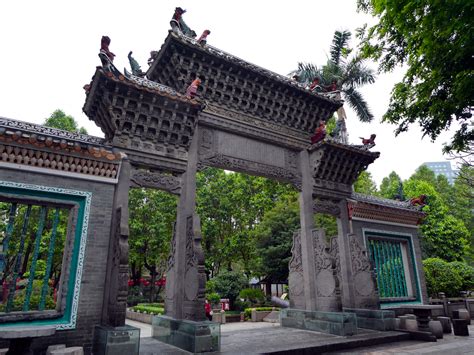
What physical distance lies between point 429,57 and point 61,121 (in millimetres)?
24277

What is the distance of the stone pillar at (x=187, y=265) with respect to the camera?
7.41 m

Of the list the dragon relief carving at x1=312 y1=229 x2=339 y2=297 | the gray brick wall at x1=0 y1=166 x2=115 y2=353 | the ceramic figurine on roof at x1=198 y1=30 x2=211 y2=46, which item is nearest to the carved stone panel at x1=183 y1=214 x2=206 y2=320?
the gray brick wall at x1=0 y1=166 x2=115 y2=353

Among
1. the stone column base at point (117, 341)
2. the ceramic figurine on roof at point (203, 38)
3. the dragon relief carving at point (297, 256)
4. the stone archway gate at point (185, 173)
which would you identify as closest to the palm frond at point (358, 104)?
the stone archway gate at point (185, 173)

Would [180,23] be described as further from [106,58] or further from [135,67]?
[106,58]

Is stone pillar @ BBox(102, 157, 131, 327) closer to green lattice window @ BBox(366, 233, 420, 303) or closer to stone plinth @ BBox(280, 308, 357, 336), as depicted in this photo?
stone plinth @ BBox(280, 308, 357, 336)

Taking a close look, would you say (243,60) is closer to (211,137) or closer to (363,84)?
(211,137)

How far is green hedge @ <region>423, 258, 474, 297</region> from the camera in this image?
1575cm

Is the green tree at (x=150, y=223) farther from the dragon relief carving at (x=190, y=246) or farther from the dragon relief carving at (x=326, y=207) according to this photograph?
the dragon relief carving at (x=190, y=246)

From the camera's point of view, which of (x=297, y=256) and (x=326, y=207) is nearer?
(x=297, y=256)

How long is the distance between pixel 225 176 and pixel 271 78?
664 inches

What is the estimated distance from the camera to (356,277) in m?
10.9

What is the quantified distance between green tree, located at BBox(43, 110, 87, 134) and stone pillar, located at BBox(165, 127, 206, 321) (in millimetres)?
18820

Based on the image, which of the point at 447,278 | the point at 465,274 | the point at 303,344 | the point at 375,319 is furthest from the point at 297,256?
the point at 465,274

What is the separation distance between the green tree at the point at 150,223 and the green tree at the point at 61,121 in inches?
254
